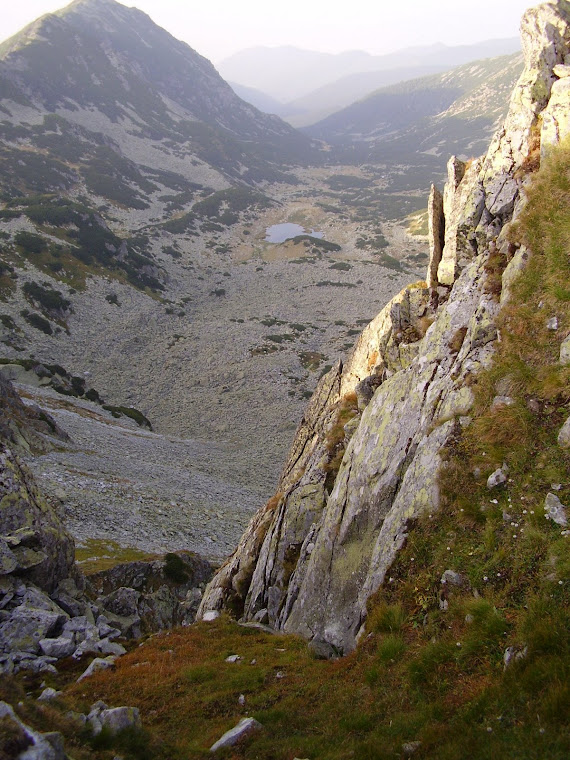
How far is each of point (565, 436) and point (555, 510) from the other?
1.48 metres

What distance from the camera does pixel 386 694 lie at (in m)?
7.21

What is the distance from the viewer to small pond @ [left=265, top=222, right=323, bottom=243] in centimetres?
12719

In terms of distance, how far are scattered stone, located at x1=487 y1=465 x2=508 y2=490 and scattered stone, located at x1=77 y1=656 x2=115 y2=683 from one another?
982 centimetres

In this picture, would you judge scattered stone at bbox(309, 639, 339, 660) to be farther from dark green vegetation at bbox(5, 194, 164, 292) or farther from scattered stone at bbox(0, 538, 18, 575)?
dark green vegetation at bbox(5, 194, 164, 292)

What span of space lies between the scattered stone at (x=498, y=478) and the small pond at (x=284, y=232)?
119m

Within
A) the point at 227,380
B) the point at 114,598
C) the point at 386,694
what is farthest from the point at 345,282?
the point at 386,694

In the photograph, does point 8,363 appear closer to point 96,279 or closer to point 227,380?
point 227,380

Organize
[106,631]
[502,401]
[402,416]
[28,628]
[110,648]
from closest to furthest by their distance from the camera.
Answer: [502,401] → [28,628] → [110,648] → [402,416] → [106,631]

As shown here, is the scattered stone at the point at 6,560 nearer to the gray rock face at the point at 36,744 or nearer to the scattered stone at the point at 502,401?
the gray rock face at the point at 36,744

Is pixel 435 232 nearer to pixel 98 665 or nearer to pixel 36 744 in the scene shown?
pixel 98 665

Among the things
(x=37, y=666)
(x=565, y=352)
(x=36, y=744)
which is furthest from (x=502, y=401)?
(x=37, y=666)

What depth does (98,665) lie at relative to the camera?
428 inches

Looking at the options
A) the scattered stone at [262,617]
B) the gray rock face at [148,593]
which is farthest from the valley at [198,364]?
the scattered stone at [262,617]

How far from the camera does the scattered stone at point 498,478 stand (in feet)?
28.6
